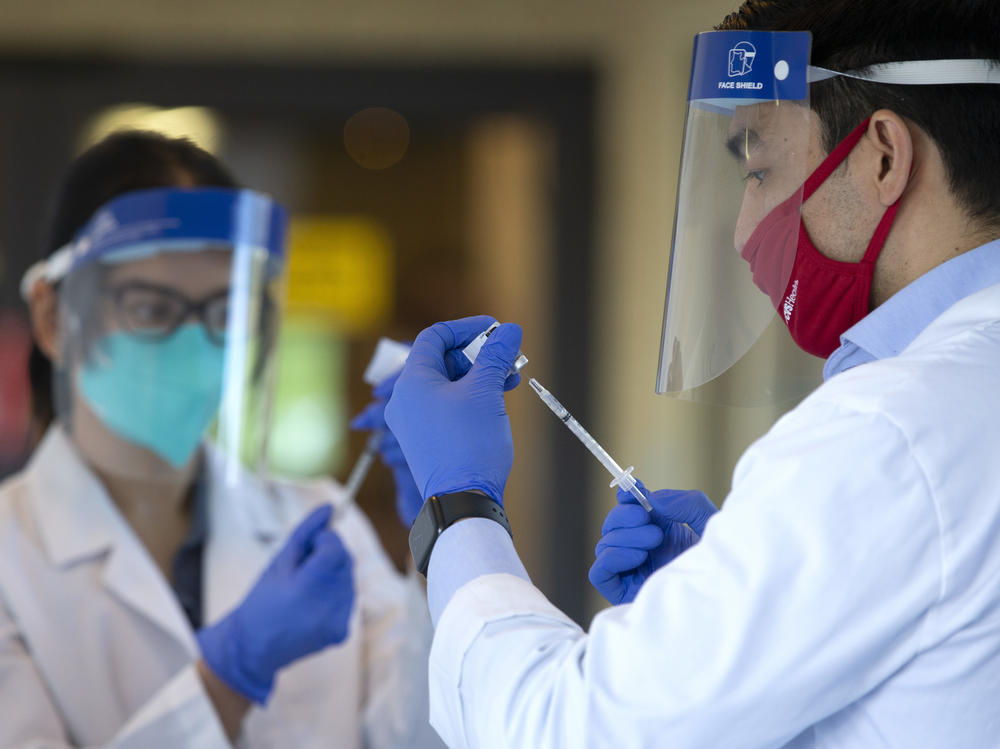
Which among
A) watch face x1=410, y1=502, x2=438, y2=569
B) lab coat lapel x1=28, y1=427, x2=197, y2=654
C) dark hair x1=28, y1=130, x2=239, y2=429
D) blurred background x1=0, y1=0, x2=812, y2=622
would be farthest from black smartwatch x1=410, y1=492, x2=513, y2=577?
blurred background x1=0, y1=0, x2=812, y2=622

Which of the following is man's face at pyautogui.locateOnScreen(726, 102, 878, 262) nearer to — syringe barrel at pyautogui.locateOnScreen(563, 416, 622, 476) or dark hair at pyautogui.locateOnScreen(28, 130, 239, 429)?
syringe barrel at pyautogui.locateOnScreen(563, 416, 622, 476)

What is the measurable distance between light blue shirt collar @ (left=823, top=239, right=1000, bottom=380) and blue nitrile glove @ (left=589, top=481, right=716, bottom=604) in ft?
0.84

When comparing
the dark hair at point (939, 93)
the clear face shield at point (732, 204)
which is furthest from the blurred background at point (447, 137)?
the dark hair at point (939, 93)

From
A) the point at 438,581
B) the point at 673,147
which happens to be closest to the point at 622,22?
the point at 673,147

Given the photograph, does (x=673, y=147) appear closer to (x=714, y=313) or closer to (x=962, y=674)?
(x=714, y=313)

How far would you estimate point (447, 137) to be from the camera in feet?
11.2

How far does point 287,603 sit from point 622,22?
241cm

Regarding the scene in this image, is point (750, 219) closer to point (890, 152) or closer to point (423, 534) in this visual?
point (890, 152)

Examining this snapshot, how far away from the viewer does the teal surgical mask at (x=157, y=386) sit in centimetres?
145

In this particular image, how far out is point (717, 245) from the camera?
938 mm

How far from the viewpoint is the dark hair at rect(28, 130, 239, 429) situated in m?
1.51

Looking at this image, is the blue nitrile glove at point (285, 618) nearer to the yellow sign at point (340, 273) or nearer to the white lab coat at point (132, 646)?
the white lab coat at point (132, 646)

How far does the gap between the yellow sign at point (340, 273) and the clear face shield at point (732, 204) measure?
2.69 metres

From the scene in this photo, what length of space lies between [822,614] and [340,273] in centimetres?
308
